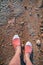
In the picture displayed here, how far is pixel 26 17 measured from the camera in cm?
280

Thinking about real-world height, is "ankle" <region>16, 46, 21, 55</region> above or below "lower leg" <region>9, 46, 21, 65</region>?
above

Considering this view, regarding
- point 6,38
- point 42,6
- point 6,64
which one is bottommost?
point 6,64

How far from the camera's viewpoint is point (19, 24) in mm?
2768

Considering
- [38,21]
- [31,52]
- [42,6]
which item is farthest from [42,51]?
[42,6]

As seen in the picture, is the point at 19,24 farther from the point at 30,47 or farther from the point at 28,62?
the point at 28,62

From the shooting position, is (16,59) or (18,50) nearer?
(16,59)

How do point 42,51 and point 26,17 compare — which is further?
point 26,17

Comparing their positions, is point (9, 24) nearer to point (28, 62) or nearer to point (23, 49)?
point (23, 49)

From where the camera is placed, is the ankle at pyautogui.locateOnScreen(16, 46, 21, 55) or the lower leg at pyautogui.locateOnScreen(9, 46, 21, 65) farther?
the ankle at pyautogui.locateOnScreen(16, 46, 21, 55)

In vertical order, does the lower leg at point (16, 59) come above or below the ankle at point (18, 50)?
below

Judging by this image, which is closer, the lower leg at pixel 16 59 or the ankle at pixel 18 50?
the lower leg at pixel 16 59

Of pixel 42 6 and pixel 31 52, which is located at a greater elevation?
pixel 42 6

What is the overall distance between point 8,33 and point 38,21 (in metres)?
0.34

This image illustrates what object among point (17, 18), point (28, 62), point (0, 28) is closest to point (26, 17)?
point (17, 18)
